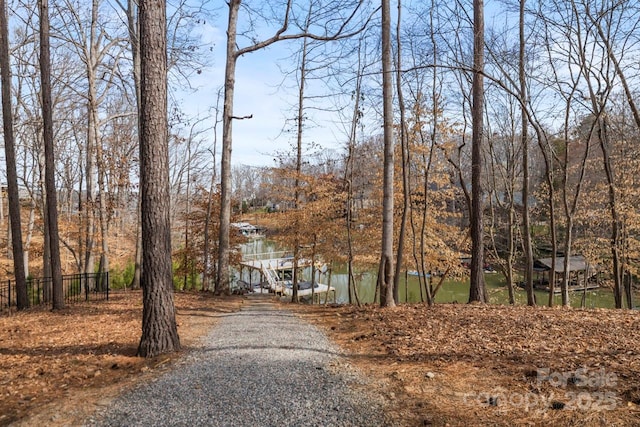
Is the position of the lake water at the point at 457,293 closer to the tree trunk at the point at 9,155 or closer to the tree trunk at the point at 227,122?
the tree trunk at the point at 227,122

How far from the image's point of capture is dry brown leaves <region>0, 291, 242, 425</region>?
117 inches

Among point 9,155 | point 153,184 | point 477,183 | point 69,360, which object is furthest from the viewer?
point 477,183

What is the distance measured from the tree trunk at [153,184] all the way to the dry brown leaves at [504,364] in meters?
2.37

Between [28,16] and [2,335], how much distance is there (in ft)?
27.6

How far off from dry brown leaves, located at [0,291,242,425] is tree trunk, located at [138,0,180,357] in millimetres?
460

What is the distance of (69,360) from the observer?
Answer: 4.12 metres

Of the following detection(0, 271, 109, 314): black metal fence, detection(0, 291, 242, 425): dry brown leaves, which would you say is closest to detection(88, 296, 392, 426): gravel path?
detection(0, 291, 242, 425): dry brown leaves

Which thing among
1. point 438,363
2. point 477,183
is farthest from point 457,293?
point 438,363

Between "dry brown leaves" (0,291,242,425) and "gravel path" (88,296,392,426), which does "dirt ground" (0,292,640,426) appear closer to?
"dry brown leaves" (0,291,242,425)

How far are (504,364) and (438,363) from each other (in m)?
0.62

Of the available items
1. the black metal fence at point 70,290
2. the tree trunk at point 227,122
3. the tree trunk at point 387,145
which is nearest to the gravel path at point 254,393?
the tree trunk at point 387,145

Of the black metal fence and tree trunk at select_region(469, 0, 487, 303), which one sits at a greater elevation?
tree trunk at select_region(469, 0, 487, 303)

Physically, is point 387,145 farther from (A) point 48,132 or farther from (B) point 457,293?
(B) point 457,293

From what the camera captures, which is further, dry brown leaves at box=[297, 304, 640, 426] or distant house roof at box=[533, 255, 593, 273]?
distant house roof at box=[533, 255, 593, 273]
